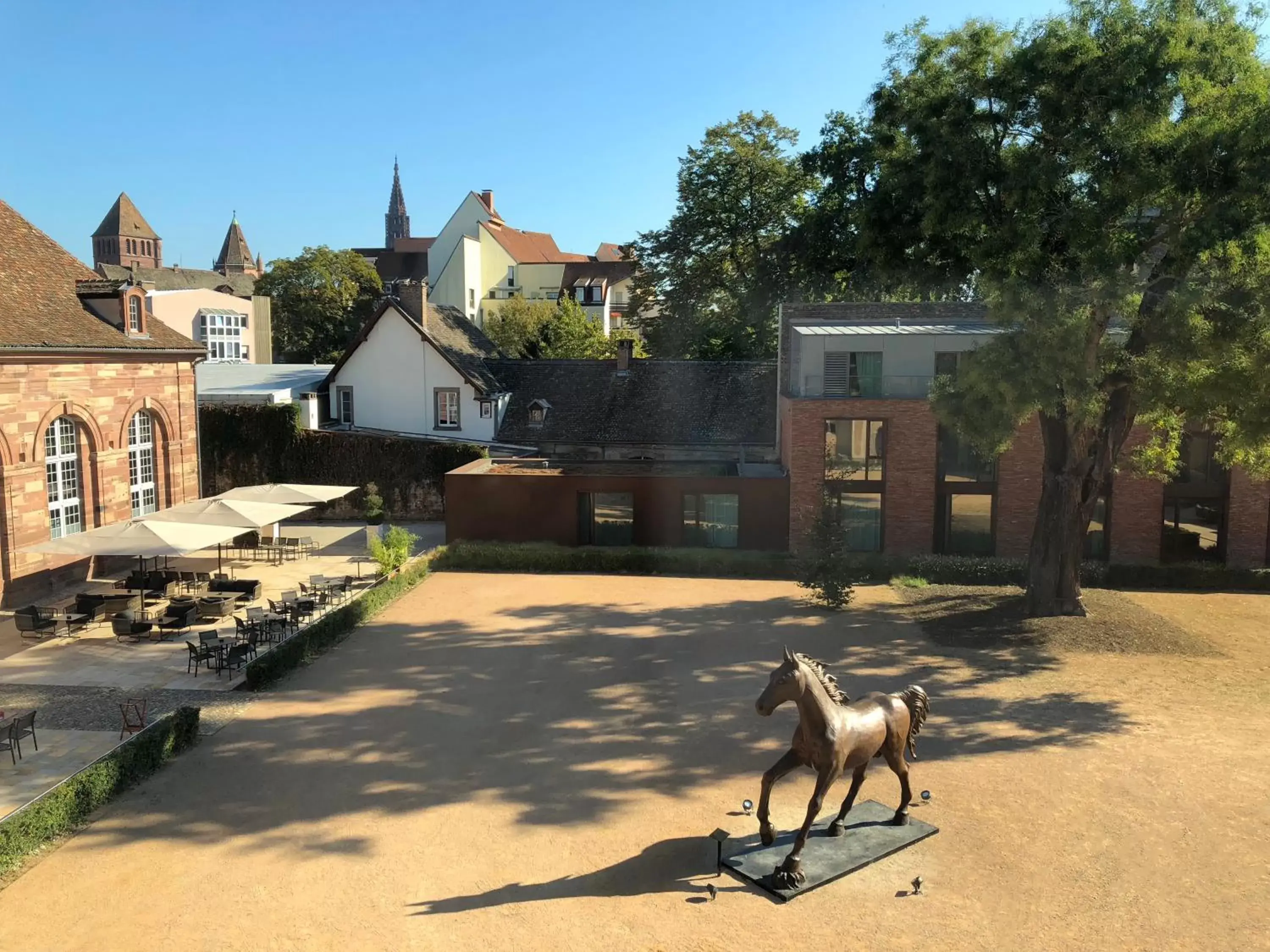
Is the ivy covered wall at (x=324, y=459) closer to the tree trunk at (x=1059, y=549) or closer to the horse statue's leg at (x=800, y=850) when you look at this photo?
the tree trunk at (x=1059, y=549)

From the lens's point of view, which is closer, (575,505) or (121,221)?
(575,505)

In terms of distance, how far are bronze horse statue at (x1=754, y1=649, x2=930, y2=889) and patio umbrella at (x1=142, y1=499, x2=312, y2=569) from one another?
14.8 metres

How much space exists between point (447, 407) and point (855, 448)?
59.1ft

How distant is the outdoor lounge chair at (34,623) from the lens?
20.0 metres

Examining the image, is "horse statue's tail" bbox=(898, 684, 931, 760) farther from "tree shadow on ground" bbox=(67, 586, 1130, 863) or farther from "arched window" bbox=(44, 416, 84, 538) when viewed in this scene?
"arched window" bbox=(44, 416, 84, 538)

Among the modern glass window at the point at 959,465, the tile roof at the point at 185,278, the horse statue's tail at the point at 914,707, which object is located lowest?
the horse statue's tail at the point at 914,707

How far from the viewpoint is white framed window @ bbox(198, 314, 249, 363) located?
56.6 meters

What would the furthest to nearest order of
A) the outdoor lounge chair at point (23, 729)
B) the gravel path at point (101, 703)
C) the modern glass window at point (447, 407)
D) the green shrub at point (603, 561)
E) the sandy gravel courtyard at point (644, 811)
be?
the modern glass window at point (447, 407)
the green shrub at point (603, 561)
the gravel path at point (101, 703)
the outdoor lounge chair at point (23, 729)
the sandy gravel courtyard at point (644, 811)

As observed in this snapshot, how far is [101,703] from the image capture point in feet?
54.3

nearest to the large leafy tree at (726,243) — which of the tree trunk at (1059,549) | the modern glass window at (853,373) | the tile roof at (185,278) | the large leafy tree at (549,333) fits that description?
the large leafy tree at (549,333)

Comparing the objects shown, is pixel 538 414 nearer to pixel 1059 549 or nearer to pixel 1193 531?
pixel 1059 549

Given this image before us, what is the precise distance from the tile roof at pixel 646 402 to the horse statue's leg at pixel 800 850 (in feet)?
86.7

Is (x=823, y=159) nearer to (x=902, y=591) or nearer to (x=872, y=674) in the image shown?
(x=902, y=591)

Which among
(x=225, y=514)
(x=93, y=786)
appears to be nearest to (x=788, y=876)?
(x=93, y=786)
